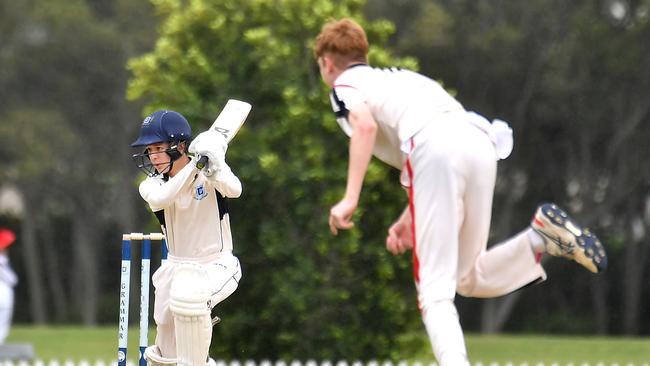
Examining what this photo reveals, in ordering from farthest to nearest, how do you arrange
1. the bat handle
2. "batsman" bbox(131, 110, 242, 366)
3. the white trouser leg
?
"batsman" bbox(131, 110, 242, 366)
the bat handle
the white trouser leg

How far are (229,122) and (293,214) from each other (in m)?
5.38

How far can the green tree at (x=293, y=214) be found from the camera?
10.6m

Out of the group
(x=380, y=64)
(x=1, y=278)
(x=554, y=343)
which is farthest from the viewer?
(x=554, y=343)

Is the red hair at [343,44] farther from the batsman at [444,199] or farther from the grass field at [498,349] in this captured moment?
the grass field at [498,349]

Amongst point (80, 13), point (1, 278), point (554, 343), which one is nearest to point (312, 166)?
point (1, 278)

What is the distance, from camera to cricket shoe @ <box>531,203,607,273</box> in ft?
15.9

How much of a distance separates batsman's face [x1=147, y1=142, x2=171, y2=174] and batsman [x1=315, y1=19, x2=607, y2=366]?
930 millimetres

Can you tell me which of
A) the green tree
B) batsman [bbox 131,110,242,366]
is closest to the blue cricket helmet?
batsman [bbox 131,110,242,366]

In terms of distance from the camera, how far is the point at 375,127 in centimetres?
510

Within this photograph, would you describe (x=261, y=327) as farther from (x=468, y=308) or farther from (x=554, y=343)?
(x=468, y=308)

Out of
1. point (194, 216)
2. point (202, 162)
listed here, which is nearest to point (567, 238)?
point (202, 162)

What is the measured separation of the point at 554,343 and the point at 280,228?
26.6ft

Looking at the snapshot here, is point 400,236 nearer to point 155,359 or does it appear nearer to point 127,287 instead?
point 155,359

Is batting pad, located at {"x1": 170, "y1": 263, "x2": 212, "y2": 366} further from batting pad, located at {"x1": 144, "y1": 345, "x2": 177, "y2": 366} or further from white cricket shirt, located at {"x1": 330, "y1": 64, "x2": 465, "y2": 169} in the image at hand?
white cricket shirt, located at {"x1": 330, "y1": 64, "x2": 465, "y2": 169}
